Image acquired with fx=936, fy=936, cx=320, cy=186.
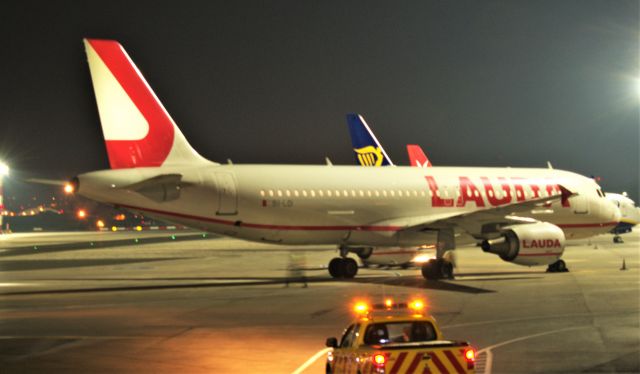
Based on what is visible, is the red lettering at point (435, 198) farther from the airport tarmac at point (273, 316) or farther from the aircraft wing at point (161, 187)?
the aircraft wing at point (161, 187)

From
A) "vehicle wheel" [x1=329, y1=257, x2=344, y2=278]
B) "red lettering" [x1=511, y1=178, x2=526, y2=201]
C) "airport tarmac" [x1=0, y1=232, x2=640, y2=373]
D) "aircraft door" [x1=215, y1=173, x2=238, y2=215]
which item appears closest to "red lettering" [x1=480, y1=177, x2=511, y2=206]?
"red lettering" [x1=511, y1=178, x2=526, y2=201]

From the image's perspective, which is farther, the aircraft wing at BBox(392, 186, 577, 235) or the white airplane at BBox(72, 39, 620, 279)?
the aircraft wing at BBox(392, 186, 577, 235)

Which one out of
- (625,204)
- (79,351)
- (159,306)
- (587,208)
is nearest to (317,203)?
(159,306)

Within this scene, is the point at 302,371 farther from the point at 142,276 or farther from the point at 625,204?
the point at 625,204

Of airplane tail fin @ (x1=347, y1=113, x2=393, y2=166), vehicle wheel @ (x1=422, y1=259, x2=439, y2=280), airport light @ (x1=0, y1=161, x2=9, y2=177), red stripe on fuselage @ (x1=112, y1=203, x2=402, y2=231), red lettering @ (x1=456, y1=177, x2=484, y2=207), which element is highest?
airport light @ (x1=0, y1=161, x2=9, y2=177)

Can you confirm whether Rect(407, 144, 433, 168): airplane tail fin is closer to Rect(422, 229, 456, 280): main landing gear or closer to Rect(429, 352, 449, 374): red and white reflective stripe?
Rect(422, 229, 456, 280): main landing gear

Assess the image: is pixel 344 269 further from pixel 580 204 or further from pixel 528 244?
pixel 580 204

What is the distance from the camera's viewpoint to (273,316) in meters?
24.5

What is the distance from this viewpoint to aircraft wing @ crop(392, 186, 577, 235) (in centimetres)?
3431

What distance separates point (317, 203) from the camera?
3559 cm

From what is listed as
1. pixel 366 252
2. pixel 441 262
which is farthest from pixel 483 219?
pixel 366 252

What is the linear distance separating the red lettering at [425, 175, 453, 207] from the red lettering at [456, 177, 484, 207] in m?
0.47

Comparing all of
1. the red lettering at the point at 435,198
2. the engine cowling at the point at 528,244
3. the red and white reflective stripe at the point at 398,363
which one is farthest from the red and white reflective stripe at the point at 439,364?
the red lettering at the point at 435,198

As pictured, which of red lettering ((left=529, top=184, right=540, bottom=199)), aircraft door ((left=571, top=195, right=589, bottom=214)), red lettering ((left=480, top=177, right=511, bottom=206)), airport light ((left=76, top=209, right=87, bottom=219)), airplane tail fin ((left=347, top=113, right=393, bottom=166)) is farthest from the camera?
airport light ((left=76, top=209, right=87, bottom=219))
